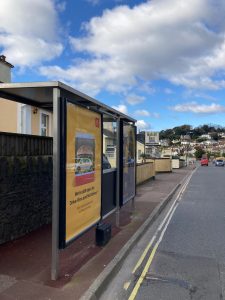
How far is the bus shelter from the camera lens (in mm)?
4881

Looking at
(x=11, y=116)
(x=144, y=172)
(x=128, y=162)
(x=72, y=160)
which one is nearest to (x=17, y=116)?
(x=11, y=116)

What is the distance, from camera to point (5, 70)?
51.4 feet

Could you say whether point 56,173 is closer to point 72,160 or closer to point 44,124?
point 72,160

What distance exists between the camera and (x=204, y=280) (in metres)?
5.47

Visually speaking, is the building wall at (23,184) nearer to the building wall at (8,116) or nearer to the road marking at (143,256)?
the road marking at (143,256)

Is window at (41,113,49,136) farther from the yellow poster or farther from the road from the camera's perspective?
the yellow poster

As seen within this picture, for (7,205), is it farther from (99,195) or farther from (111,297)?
(111,297)

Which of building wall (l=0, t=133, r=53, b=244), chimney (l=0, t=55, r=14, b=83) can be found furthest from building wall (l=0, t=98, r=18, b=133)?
building wall (l=0, t=133, r=53, b=244)

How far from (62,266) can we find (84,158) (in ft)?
5.46

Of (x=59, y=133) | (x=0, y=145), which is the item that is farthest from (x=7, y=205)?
(x=59, y=133)

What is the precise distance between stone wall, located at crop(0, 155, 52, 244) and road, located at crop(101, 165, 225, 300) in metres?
2.13

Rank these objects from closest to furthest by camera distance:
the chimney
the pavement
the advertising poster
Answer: the pavement, the advertising poster, the chimney

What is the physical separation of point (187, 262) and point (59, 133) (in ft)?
10.9

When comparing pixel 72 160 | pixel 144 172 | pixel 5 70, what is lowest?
pixel 144 172
